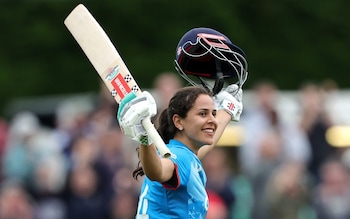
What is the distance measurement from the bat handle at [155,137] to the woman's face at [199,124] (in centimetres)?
65

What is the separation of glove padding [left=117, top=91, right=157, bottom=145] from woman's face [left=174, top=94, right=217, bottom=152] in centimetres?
81

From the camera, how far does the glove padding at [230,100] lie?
10.1m

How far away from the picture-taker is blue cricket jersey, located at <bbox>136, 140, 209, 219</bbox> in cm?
877

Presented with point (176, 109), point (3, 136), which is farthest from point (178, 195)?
point (3, 136)

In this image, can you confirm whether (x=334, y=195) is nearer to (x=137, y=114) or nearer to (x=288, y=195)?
(x=288, y=195)

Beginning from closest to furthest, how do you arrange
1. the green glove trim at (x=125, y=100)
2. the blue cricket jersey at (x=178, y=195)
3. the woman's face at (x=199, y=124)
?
1. the green glove trim at (x=125, y=100)
2. the blue cricket jersey at (x=178, y=195)
3. the woman's face at (x=199, y=124)

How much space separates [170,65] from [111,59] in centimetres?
1082

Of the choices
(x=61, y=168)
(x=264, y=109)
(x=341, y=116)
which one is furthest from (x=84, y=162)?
(x=341, y=116)

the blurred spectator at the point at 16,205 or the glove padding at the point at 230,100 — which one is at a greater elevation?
the blurred spectator at the point at 16,205

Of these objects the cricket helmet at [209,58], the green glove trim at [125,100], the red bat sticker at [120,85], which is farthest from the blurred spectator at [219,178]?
the green glove trim at [125,100]

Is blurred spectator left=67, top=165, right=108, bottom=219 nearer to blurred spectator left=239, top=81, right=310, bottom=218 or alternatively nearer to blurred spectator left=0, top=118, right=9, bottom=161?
blurred spectator left=239, top=81, right=310, bottom=218

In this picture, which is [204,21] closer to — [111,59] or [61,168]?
[61,168]

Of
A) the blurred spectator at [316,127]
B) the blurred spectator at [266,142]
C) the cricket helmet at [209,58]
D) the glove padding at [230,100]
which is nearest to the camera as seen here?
the cricket helmet at [209,58]

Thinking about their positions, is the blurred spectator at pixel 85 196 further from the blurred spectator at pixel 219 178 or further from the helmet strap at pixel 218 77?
the helmet strap at pixel 218 77
